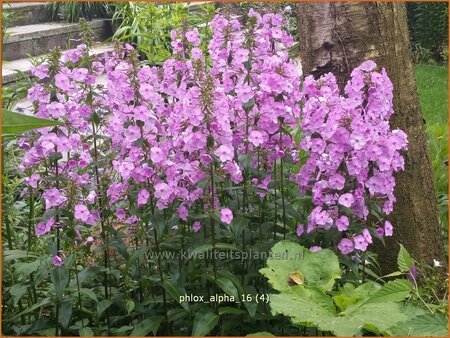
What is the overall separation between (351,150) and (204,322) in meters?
0.66

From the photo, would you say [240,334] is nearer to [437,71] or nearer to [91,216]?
[91,216]

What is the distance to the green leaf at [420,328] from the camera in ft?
5.90

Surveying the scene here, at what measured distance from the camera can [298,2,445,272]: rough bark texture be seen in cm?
259

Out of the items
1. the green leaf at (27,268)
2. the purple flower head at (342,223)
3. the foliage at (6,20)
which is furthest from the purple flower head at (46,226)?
the purple flower head at (342,223)

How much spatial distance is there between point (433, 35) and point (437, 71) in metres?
1.04

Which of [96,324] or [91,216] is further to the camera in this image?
[96,324]

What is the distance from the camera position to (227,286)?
1940mm

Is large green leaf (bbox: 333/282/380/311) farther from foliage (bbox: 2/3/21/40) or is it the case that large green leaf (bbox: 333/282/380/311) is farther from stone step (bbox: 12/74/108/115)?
foliage (bbox: 2/3/21/40)

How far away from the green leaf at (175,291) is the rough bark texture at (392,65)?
1.05 m

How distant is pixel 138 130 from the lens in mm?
1934

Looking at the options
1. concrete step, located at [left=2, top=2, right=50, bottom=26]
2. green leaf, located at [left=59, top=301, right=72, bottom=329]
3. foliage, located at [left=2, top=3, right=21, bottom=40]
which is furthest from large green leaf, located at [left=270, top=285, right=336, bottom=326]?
concrete step, located at [left=2, top=2, right=50, bottom=26]

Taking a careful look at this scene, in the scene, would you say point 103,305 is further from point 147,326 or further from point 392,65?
point 392,65

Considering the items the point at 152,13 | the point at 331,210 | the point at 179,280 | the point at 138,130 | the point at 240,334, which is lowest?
the point at 240,334

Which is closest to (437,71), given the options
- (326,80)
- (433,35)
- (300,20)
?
(433,35)
